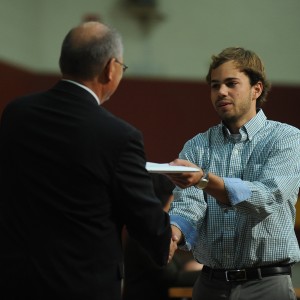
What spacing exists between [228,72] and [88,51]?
0.87m

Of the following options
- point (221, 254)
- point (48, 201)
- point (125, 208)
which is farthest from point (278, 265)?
point (48, 201)

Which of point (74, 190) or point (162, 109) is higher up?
point (74, 190)

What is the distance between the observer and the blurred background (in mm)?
6801

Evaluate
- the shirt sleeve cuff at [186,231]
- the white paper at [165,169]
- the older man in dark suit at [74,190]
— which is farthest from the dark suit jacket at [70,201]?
the shirt sleeve cuff at [186,231]

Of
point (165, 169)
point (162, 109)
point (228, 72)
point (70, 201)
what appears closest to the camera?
point (70, 201)

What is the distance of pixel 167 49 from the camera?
23.5 feet

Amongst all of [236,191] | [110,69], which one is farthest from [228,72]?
[110,69]

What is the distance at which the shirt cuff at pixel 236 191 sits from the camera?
2641 millimetres

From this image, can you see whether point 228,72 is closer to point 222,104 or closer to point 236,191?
point 222,104

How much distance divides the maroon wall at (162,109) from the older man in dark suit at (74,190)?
14.7ft

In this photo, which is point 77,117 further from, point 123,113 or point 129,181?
point 123,113

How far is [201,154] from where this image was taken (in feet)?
9.83

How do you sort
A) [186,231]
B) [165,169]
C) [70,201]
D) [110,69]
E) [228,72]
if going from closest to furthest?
[70,201] < [110,69] < [165,169] < [186,231] < [228,72]

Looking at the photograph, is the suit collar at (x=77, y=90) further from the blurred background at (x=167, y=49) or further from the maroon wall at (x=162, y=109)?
the maroon wall at (x=162, y=109)
